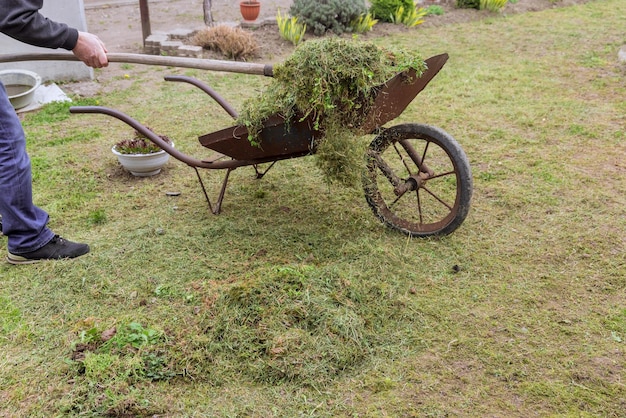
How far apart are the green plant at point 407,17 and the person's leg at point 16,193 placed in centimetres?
694

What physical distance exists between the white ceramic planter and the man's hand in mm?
1164

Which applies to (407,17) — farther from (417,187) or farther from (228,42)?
(417,187)

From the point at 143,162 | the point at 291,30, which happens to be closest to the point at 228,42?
the point at 291,30

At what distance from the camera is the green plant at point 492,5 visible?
9922 mm

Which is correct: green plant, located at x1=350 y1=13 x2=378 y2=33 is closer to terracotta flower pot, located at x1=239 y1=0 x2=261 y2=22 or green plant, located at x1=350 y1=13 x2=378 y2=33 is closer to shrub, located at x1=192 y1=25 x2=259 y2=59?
terracotta flower pot, located at x1=239 y1=0 x2=261 y2=22

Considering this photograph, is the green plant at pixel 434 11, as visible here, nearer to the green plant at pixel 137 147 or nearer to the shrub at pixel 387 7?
the shrub at pixel 387 7

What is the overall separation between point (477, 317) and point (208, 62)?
206cm

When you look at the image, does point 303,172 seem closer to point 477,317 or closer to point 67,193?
point 67,193

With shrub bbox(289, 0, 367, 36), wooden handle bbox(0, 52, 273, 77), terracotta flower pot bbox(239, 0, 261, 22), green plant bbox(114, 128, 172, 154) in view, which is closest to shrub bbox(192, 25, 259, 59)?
shrub bbox(289, 0, 367, 36)

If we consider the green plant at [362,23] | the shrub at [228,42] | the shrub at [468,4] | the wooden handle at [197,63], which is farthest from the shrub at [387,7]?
the wooden handle at [197,63]

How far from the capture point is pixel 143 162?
4.48m

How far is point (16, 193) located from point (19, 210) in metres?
0.12

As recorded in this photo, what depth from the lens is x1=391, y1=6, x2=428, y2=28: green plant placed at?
9031 mm

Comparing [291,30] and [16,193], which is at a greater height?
[291,30]
